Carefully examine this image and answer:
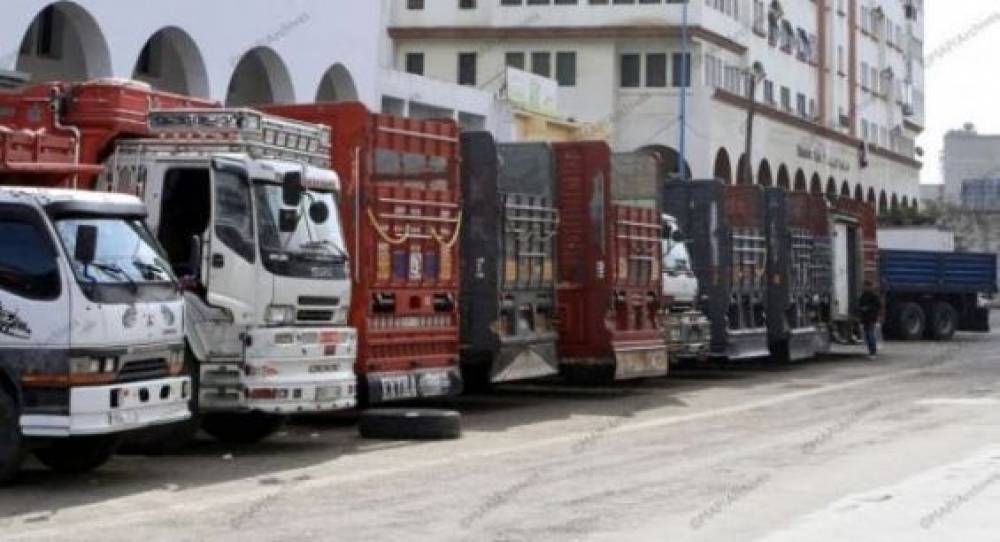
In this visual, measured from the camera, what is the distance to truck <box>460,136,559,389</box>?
18312 millimetres

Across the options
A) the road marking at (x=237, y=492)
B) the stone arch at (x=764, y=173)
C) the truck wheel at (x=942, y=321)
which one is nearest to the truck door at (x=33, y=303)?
the road marking at (x=237, y=492)

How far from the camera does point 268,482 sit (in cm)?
1228

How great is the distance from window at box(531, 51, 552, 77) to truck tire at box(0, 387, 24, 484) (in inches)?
2239

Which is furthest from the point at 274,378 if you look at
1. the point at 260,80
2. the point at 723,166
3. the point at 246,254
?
the point at 723,166

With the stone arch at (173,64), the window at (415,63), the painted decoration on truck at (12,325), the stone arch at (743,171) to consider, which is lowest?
the painted decoration on truck at (12,325)

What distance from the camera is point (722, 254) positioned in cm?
2548

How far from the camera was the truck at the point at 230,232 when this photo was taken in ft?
44.0

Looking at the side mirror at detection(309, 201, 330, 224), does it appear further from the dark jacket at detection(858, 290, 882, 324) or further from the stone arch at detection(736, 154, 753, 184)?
the stone arch at detection(736, 154, 753, 184)

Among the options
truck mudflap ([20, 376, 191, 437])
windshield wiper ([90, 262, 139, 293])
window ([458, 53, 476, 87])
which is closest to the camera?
truck mudflap ([20, 376, 191, 437])

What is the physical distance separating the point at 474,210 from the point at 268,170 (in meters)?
4.96

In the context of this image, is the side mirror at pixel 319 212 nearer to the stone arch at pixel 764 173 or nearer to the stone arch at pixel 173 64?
the stone arch at pixel 173 64

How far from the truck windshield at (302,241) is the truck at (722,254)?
11.4 m

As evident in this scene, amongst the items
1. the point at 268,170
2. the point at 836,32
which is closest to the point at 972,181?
the point at 836,32

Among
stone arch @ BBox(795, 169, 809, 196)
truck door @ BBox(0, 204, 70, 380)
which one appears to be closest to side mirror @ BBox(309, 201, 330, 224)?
truck door @ BBox(0, 204, 70, 380)
